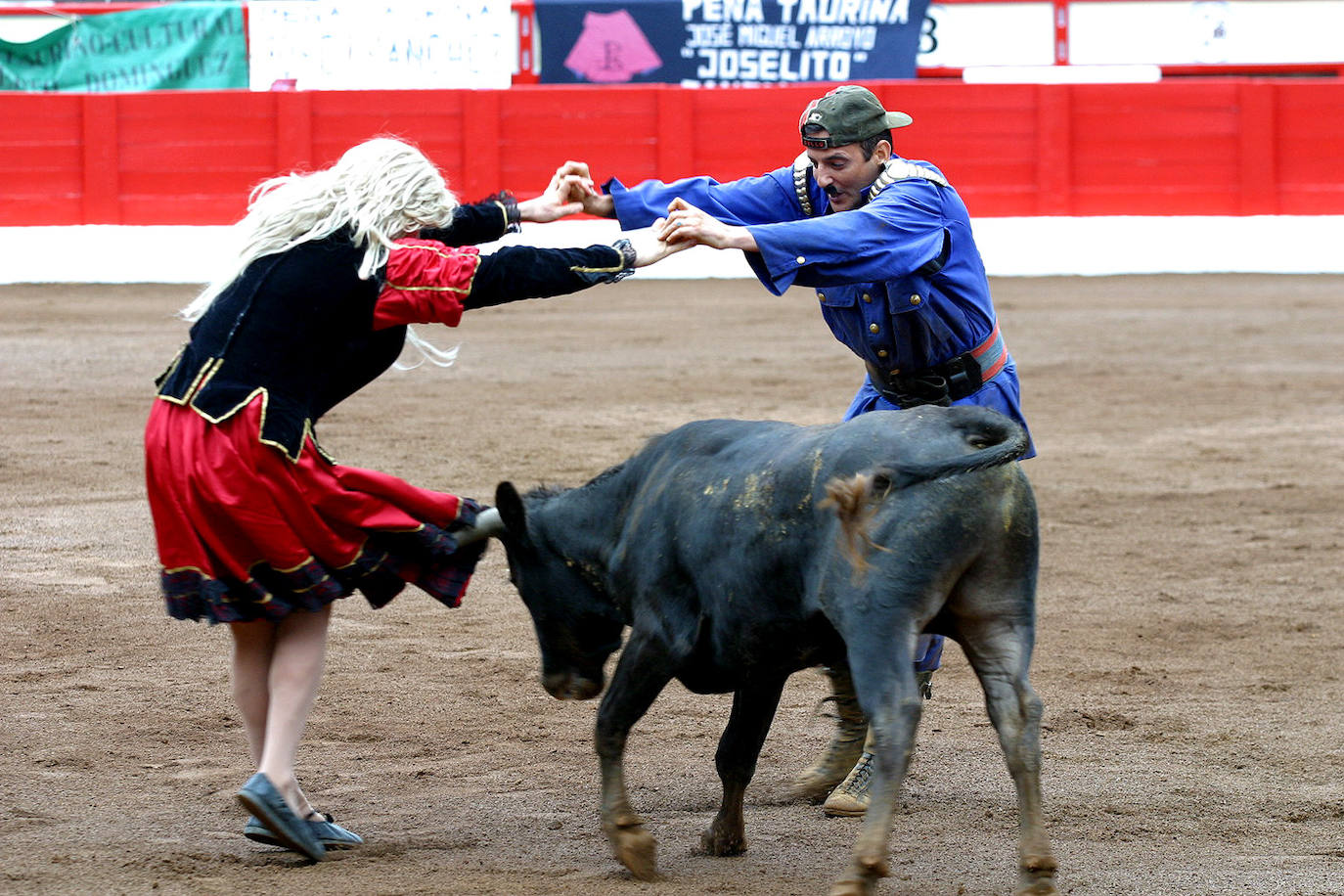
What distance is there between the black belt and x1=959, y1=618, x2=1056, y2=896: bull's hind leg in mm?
879

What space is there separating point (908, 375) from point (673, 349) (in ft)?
24.1

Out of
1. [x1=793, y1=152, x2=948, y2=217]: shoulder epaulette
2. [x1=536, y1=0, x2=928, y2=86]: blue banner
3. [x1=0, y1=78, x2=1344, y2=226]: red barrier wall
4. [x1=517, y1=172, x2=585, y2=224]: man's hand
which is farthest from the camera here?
[x1=536, y1=0, x2=928, y2=86]: blue banner

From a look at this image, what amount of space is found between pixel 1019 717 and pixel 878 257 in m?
1.02

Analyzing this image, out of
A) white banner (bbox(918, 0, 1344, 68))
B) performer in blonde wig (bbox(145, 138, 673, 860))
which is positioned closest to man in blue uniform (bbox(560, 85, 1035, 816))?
performer in blonde wig (bbox(145, 138, 673, 860))

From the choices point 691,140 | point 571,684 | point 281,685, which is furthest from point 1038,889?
point 691,140

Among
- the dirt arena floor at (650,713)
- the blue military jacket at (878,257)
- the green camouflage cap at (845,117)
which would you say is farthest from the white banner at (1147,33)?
the green camouflage cap at (845,117)

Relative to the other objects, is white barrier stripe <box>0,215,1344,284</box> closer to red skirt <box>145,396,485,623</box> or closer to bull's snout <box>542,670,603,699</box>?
bull's snout <box>542,670,603,699</box>

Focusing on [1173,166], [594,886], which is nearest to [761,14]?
[1173,166]

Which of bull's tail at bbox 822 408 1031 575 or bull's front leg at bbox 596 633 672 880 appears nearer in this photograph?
bull's tail at bbox 822 408 1031 575

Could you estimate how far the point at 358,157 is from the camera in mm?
3400

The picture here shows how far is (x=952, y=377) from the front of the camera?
13.1 ft

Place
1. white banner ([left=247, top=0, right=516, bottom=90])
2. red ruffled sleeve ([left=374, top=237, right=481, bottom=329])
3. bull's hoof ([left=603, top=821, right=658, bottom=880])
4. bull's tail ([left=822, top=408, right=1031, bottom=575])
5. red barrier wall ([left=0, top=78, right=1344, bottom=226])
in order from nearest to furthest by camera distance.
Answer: bull's tail ([left=822, top=408, right=1031, bottom=575]), red ruffled sleeve ([left=374, top=237, right=481, bottom=329]), bull's hoof ([left=603, top=821, right=658, bottom=880]), red barrier wall ([left=0, top=78, right=1344, bottom=226]), white banner ([left=247, top=0, right=516, bottom=90])

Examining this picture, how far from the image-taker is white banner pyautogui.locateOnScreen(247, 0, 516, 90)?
15.6 metres

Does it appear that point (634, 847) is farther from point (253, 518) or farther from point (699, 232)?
point (699, 232)
